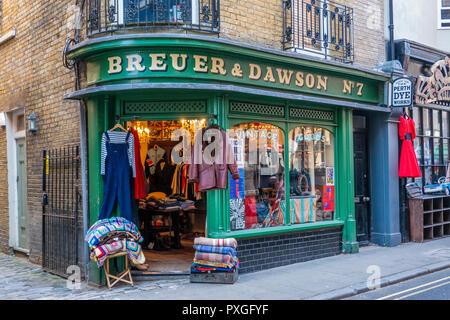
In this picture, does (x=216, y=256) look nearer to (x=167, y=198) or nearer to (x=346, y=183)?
(x=167, y=198)

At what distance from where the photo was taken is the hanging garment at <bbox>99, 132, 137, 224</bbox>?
814 centimetres

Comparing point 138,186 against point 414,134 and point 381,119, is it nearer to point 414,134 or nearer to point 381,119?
point 381,119

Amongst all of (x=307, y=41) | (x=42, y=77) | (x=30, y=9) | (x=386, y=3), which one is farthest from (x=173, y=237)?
(x=386, y=3)

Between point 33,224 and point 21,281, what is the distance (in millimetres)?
1863

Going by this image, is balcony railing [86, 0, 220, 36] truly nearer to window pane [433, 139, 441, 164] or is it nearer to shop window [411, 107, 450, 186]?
shop window [411, 107, 450, 186]

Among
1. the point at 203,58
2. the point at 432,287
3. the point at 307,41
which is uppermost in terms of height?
the point at 307,41

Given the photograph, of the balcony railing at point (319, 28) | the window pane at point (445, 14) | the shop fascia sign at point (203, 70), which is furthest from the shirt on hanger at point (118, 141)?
the window pane at point (445, 14)

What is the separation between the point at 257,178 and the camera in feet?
31.0

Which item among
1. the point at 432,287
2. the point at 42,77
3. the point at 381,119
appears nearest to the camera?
the point at 432,287

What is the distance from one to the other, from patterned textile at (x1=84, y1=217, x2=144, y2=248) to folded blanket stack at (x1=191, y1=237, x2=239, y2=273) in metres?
1.07

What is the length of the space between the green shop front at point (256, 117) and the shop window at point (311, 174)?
0.02 metres

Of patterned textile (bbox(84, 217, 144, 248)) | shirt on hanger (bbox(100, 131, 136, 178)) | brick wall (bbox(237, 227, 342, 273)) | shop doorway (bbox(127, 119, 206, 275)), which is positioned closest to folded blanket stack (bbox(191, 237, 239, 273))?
brick wall (bbox(237, 227, 342, 273))

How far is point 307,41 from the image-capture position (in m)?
10.2

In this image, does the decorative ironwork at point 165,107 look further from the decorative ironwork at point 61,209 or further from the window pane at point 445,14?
the window pane at point 445,14
